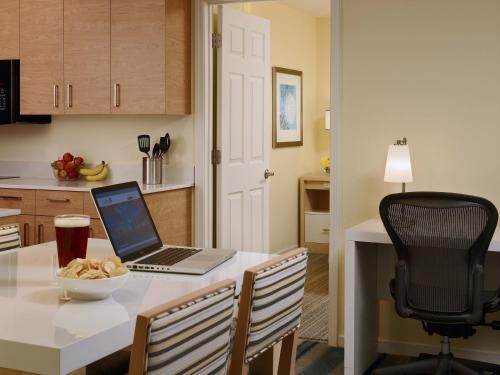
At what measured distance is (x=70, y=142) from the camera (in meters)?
5.23

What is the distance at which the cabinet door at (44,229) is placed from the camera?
4512mm

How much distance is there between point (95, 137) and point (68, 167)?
0.93 feet

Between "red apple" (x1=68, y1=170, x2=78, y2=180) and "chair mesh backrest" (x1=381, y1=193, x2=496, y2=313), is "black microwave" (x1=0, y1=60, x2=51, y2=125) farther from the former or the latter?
"chair mesh backrest" (x1=381, y1=193, x2=496, y2=313)

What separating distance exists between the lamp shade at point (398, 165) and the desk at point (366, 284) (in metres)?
0.25

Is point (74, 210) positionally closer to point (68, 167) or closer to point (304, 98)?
point (68, 167)

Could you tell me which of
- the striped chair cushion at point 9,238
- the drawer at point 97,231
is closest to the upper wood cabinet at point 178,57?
the drawer at point 97,231

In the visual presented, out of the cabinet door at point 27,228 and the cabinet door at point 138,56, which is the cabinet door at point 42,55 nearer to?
the cabinet door at point 138,56

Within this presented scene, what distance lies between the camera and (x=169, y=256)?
8.02 ft

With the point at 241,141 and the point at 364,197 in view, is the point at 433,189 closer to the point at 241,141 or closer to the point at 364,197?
the point at 364,197

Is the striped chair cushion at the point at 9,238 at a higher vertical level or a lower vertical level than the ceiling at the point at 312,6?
lower

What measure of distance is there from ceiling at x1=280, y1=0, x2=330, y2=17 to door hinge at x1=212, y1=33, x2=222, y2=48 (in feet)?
7.55

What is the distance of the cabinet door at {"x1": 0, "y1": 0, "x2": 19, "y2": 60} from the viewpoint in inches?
197

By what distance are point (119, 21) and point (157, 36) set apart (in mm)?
302

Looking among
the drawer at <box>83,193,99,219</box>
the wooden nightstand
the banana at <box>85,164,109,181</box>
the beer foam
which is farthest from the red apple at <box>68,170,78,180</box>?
the beer foam
